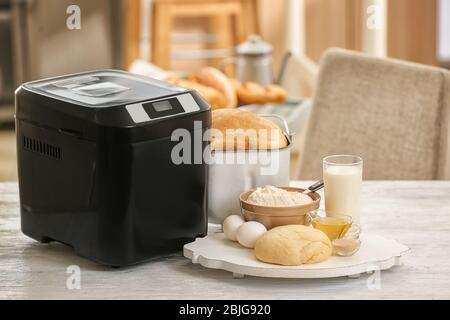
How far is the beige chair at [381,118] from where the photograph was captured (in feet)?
7.11

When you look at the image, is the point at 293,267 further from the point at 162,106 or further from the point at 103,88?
the point at 103,88

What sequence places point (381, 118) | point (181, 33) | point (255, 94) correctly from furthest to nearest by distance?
point (181, 33), point (255, 94), point (381, 118)

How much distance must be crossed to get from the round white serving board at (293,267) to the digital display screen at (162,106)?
8.0 inches

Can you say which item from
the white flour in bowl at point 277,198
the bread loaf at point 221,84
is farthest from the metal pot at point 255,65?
the white flour in bowl at point 277,198

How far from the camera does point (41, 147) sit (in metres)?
1.42

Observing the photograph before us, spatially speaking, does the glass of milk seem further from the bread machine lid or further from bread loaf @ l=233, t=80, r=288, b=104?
bread loaf @ l=233, t=80, r=288, b=104

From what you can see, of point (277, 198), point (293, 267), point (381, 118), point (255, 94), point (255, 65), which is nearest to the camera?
point (293, 267)

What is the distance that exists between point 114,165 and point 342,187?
1.22 ft

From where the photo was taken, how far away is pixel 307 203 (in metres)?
1.41

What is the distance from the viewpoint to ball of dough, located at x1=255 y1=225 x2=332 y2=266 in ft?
4.29

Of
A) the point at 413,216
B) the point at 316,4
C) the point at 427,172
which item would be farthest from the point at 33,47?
the point at 413,216

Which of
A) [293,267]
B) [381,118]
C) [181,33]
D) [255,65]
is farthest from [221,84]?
[181,33]

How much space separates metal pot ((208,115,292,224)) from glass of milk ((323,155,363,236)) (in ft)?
0.24

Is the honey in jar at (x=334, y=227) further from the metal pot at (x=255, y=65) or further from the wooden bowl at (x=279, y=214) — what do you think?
the metal pot at (x=255, y=65)
